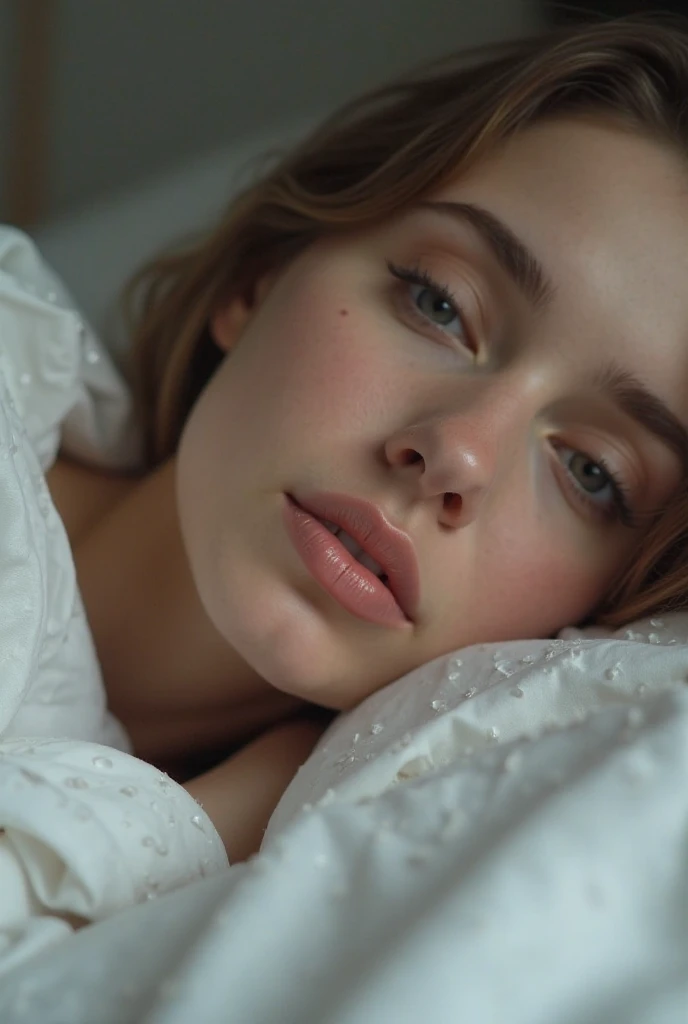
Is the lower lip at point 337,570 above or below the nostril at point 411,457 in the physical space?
below

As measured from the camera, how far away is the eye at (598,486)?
78 cm

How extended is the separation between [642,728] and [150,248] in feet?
4.07

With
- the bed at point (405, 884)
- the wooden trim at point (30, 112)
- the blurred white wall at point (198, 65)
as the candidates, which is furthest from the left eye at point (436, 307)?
the wooden trim at point (30, 112)

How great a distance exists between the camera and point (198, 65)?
1362 mm

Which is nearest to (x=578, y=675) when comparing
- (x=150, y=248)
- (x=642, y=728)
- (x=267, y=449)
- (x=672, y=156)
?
(x=642, y=728)

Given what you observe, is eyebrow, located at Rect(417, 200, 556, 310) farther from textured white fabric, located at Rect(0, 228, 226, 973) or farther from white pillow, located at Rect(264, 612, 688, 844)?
textured white fabric, located at Rect(0, 228, 226, 973)

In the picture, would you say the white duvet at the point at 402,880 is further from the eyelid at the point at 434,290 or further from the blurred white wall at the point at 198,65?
the blurred white wall at the point at 198,65

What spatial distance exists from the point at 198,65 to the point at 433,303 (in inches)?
31.3

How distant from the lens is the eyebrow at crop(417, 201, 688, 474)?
0.73 metres

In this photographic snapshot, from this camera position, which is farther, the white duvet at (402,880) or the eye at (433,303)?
the eye at (433,303)

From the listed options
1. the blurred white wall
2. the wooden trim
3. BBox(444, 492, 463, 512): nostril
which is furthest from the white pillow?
the wooden trim

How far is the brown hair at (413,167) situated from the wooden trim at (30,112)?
306 millimetres

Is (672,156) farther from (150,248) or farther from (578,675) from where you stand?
(150,248)

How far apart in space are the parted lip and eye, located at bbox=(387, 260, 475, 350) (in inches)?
6.7
